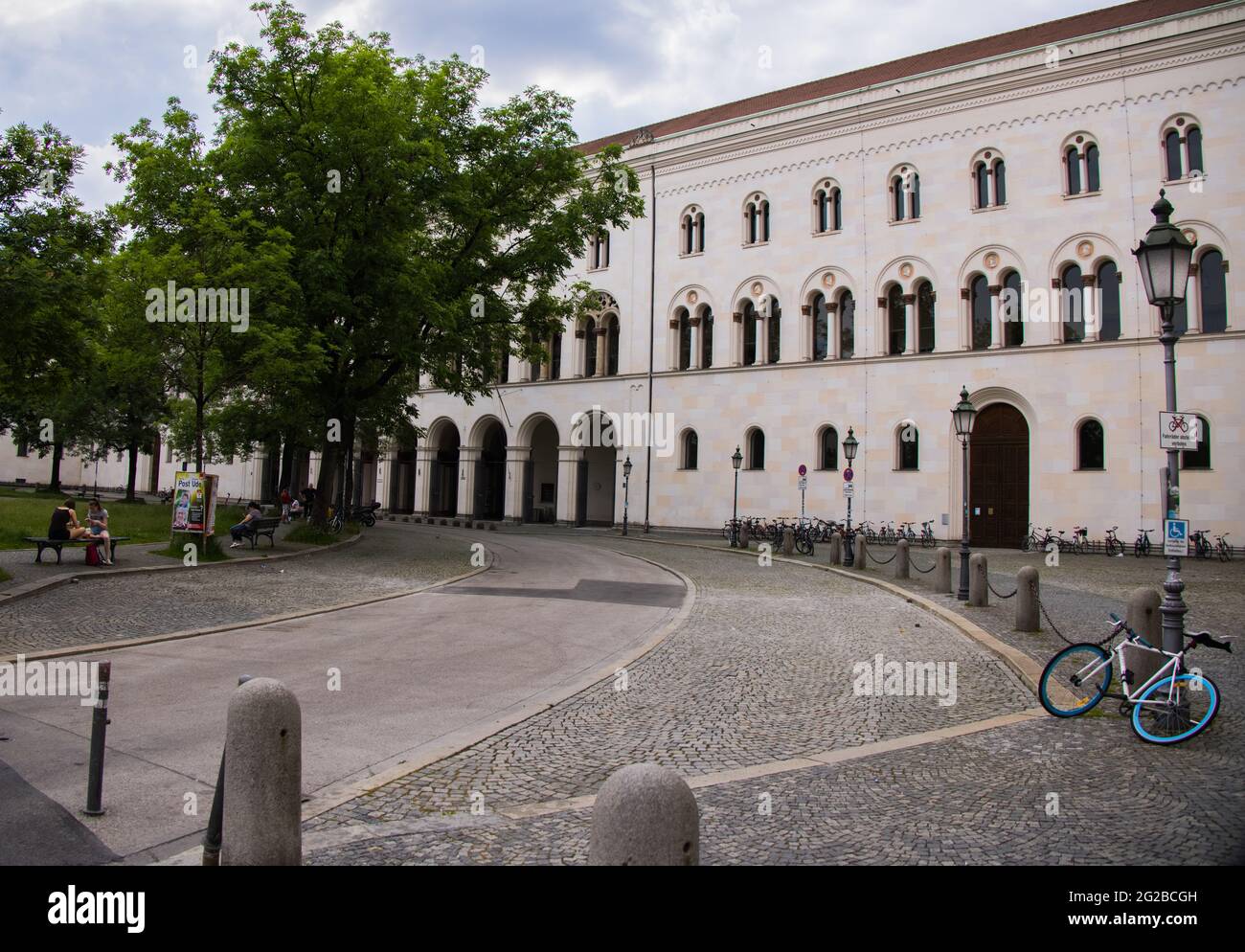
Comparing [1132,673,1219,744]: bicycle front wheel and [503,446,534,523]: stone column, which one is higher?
[503,446,534,523]: stone column

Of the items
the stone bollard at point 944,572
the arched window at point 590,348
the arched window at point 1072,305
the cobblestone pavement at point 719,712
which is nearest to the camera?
the cobblestone pavement at point 719,712

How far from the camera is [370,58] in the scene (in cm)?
2122

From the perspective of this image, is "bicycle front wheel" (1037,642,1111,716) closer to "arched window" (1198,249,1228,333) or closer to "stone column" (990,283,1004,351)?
"arched window" (1198,249,1228,333)

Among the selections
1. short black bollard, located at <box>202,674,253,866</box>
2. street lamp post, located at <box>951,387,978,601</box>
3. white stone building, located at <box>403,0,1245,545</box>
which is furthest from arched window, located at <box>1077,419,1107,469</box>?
short black bollard, located at <box>202,674,253,866</box>

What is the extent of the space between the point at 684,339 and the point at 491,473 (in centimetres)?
1545

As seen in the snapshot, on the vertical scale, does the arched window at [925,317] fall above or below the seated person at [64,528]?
above

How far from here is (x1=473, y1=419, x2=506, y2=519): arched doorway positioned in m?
48.4

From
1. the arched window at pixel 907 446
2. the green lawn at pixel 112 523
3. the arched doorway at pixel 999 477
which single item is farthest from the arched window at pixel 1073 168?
the green lawn at pixel 112 523

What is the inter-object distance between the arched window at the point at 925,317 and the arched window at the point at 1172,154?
8810mm

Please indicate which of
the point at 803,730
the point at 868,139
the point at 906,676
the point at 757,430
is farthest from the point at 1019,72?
Answer: the point at 803,730

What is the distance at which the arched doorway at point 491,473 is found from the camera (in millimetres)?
48406

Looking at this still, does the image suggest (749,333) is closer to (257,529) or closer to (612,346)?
(612,346)

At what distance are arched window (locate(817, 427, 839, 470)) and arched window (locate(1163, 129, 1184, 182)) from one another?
595 inches

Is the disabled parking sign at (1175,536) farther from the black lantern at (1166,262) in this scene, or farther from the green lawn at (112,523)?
the green lawn at (112,523)
